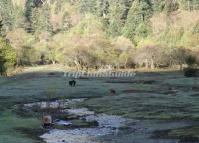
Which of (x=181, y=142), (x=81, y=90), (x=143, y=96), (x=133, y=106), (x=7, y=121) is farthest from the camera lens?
(x=81, y=90)

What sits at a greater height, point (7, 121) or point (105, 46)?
point (105, 46)

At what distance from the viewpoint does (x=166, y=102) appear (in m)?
66.8

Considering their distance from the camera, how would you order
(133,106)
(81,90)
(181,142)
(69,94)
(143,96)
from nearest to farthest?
(181,142) → (133,106) → (143,96) → (69,94) → (81,90)

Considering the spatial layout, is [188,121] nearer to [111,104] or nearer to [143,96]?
[111,104]

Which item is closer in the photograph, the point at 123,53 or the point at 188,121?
the point at 188,121

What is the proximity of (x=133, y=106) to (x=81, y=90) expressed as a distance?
95.9 ft

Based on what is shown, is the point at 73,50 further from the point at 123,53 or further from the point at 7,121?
the point at 7,121

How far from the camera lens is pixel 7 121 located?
4675 centimetres

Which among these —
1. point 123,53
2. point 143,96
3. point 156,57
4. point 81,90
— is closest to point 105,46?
point 123,53

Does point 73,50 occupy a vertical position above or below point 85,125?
above

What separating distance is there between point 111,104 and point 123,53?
4979 inches

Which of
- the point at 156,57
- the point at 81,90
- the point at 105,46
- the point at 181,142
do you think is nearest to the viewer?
the point at 181,142

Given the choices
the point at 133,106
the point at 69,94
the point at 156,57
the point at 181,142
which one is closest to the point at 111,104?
the point at 133,106

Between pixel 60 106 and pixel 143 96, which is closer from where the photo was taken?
pixel 60 106
